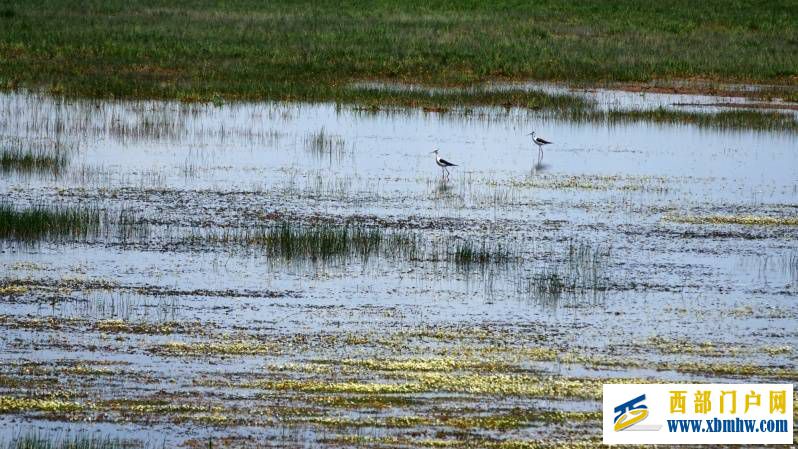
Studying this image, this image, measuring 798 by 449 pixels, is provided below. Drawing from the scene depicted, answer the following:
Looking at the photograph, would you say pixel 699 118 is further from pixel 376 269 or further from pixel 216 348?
pixel 216 348

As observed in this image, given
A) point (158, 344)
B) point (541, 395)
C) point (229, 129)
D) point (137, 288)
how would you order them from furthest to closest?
point (229, 129)
point (137, 288)
point (158, 344)
point (541, 395)

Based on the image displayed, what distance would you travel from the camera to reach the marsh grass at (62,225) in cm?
1458

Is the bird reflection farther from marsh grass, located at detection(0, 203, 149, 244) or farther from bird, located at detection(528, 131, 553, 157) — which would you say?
marsh grass, located at detection(0, 203, 149, 244)

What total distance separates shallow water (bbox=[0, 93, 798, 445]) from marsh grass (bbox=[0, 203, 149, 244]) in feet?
1.00

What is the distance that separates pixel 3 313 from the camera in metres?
11.1

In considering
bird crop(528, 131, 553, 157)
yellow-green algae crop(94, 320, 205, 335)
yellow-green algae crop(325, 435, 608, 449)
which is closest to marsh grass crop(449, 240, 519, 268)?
yellow-green algae crop(94, 320, 205, 335)

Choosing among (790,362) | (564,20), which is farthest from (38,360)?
(564,20)

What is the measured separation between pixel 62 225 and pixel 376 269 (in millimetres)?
3739

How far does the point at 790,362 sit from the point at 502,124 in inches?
699

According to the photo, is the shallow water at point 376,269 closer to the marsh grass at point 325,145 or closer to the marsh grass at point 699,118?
the marsh grass at point 325,145

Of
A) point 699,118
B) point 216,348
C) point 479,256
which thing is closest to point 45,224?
point 479,256

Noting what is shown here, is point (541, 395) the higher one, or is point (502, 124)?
point (541, 395)

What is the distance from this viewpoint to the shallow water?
958cm

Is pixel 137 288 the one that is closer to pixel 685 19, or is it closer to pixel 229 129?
pixel 229 129
